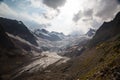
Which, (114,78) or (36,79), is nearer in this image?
(114,78)

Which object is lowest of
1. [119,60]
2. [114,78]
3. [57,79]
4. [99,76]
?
[114,78]

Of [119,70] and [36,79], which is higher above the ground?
[36,79]

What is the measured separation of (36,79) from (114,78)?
498ft

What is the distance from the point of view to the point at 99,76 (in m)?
66.1

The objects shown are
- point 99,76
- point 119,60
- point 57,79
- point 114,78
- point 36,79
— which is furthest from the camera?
point 36,79

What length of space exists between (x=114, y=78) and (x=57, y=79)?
129 meters

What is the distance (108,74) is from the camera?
61969 millimetres

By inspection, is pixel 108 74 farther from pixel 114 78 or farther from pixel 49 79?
pixel 49 79

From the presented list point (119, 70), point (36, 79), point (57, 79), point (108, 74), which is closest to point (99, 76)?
point (108, 74)

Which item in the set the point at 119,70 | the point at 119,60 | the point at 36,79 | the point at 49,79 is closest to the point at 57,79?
the point at 49,79

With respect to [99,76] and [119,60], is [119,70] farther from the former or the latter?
[119,60]

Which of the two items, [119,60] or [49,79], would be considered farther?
[49,79]

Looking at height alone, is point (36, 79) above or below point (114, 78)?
above

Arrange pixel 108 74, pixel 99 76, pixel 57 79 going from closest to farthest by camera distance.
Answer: pixel 108 74 < pixel 99 76 < pixel 57 79
